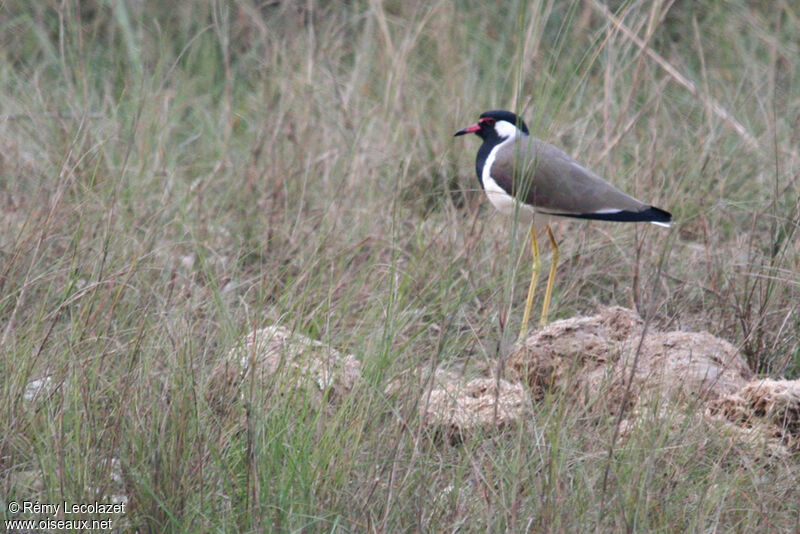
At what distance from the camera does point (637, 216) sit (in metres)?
3.50

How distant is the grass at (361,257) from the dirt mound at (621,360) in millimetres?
145

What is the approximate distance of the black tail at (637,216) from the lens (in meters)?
3.46

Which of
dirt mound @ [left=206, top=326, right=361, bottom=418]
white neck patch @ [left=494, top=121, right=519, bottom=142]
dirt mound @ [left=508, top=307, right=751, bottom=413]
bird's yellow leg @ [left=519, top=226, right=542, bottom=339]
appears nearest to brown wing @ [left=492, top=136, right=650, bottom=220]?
bird's yellow leg @ [left=519, top=226, right=542, bottom=339]

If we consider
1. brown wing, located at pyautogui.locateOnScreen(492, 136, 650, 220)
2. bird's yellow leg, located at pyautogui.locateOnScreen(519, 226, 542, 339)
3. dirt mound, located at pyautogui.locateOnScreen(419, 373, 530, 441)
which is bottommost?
bird's yellow leg, located at pyautogui.locateOnScreen(519, 226, 542, 339)

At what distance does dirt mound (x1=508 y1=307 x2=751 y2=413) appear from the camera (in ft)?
9.21

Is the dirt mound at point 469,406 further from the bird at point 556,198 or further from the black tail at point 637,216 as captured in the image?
the black tail at point 637,216

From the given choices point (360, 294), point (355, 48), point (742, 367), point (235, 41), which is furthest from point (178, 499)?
point (235, 41)

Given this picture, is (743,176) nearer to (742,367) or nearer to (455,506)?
(742,367)

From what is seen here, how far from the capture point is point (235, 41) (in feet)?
20.7

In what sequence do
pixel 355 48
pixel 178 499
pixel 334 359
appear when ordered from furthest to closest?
pixel 355 48, pixel 334 359, pixel 178 499

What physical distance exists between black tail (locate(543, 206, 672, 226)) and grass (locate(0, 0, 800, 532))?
162 mm

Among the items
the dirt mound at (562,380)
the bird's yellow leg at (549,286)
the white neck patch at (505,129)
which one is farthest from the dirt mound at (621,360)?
the white neck patch at (505,129)

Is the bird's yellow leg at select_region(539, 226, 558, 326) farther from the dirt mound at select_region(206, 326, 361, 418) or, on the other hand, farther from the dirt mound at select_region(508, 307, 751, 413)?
the dirt mound at select_region(206, 326, 361, 418)

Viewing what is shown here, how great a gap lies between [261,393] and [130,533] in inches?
17.3
